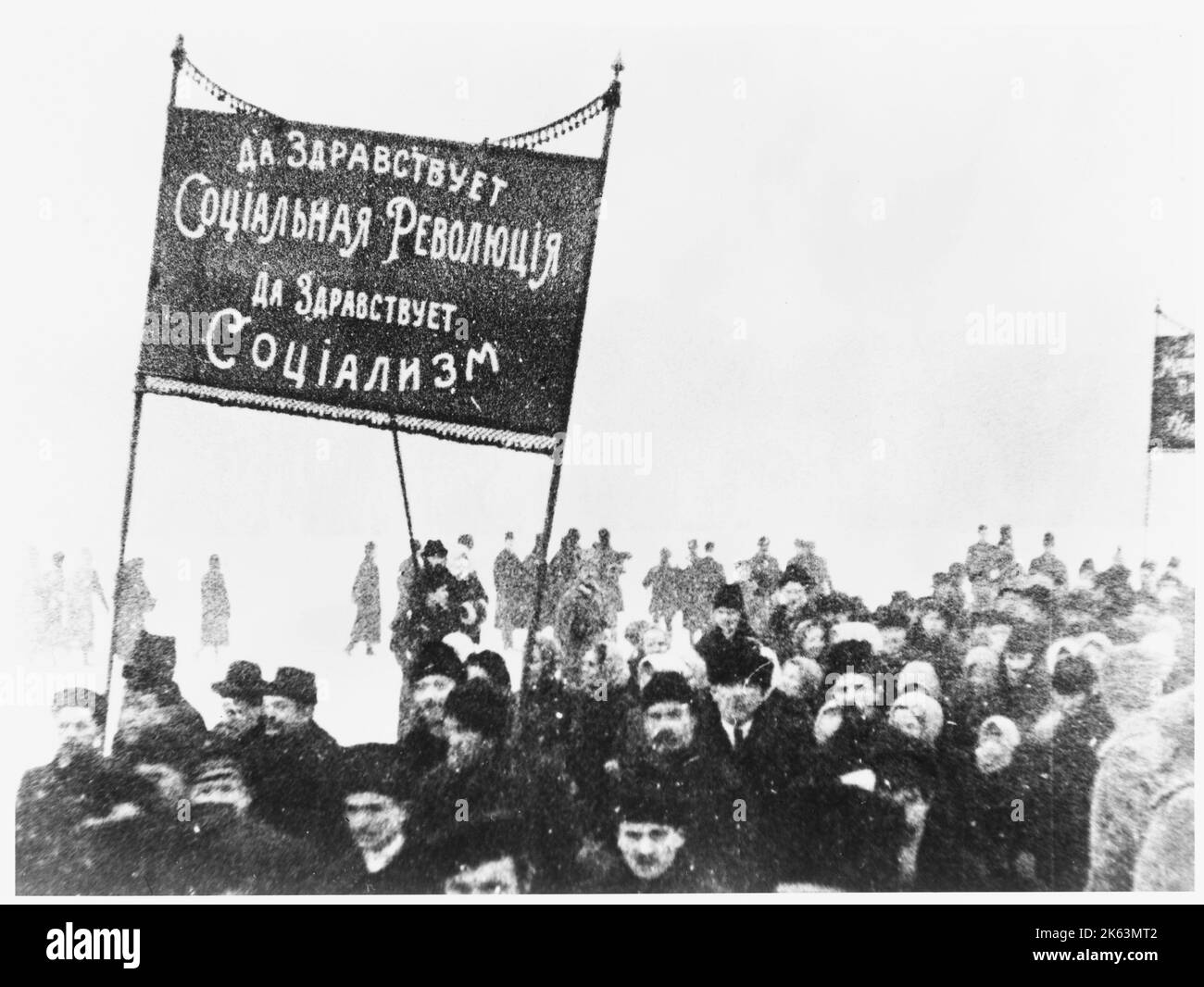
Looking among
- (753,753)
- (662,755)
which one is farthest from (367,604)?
(753,753)

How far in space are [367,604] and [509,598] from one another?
19.9 inches

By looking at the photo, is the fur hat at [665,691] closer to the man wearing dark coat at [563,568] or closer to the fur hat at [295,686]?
the man wearing dark coat at [563,568]

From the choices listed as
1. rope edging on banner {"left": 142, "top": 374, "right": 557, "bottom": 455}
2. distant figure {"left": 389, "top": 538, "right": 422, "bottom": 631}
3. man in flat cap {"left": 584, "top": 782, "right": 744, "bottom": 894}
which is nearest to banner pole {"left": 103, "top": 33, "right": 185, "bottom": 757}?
rope edging on banner {"left": 142, "top": 374, "right": 557, "bottom": 455}

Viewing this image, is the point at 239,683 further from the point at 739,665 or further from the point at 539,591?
the point at 739,665

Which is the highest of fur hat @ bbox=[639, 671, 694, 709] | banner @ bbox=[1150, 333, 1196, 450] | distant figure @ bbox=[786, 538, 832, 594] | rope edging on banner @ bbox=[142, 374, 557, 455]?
banner @ bbox=[1150, 333, 1196, 450]

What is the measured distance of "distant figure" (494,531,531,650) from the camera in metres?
3.49

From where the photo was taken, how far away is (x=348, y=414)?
352 centimetres

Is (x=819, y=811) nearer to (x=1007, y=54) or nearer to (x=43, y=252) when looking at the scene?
(x=1007, y=54)

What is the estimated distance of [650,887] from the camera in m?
3.47

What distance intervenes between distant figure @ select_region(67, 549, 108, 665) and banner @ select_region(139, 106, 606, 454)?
28.8 inches

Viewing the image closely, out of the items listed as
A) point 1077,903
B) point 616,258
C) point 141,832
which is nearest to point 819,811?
point 1077,903

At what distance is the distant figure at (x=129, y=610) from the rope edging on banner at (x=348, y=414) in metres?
0.69

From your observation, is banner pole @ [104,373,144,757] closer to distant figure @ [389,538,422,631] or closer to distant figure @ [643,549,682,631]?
distant figure @ [389,538,422,631]

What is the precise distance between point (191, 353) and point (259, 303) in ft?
0.99
